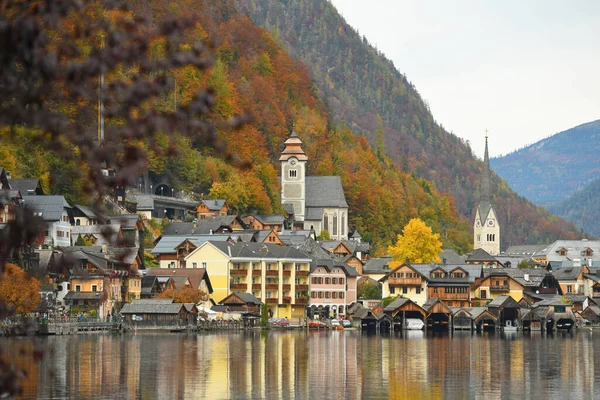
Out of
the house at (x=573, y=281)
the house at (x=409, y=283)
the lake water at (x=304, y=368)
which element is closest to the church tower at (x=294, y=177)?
the house at (x=573, y=281)

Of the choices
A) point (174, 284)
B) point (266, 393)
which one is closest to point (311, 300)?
point (174, 284)

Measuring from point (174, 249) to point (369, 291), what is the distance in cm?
2260

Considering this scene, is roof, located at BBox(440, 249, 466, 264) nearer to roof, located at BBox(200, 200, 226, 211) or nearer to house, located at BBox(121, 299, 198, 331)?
roof, located at BBox(200, 200, 226, 211)

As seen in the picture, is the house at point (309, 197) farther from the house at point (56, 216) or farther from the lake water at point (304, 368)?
the lake water at point (304, 368)

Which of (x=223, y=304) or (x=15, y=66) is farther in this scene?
(x=223, y=304)

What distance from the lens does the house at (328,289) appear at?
12394 cm

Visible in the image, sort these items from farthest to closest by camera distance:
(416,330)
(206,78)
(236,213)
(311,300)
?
1. (206,78)
2. (236,213)
3. (311,300)
4. (416,330)

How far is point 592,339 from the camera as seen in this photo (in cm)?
10031

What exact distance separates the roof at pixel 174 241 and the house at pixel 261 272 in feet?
12.4

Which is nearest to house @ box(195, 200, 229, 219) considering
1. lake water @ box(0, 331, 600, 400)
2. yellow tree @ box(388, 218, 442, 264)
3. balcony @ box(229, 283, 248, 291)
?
yellow tree @ box(388, 218, 442, 264)

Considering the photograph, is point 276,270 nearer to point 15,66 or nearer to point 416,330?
point 416,330

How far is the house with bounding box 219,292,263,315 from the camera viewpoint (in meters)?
113

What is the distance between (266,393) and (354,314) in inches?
2827

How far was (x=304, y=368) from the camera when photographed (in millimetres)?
59812
